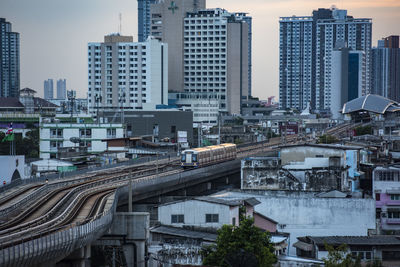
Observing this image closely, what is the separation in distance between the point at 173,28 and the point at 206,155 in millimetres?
128274

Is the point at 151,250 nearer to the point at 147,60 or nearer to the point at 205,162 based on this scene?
the point at 205,162

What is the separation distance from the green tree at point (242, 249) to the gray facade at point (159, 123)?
252 ft

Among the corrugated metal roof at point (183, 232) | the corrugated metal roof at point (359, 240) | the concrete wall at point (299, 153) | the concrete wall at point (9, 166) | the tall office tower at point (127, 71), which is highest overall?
the tall office tower at point (127, 71)

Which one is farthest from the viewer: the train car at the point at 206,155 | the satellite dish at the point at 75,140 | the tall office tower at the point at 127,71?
the tall office tower at the point at 127,71

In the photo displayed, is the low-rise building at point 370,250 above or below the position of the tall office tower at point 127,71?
below

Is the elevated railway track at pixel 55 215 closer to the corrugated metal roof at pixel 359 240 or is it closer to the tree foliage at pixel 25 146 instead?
the corrugated metal roof at pixel 359 240

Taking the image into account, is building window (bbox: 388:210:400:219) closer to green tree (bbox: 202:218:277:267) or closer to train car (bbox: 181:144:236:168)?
train car (bbox: 181:144:236:168)

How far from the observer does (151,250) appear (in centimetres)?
3262

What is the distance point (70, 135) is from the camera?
7838 cm

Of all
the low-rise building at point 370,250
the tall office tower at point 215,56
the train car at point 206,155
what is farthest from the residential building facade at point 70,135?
the tall office tower at point 215,56

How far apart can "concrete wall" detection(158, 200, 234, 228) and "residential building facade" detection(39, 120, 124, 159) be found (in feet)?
133

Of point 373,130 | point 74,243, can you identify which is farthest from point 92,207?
point 373,130

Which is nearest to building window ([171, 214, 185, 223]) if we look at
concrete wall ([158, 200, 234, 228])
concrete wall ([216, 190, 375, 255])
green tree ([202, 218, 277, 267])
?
Result: concrete wall ([158, 200, 234, 228])

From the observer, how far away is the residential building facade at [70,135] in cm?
7788
